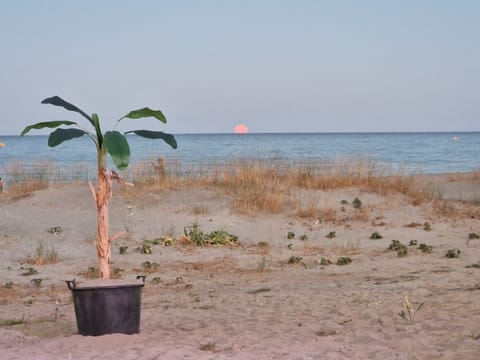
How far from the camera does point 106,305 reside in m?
6.03

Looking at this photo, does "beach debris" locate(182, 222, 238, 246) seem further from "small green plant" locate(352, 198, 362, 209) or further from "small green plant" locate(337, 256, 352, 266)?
"small green plant" locate(352, 198, 362, 209)

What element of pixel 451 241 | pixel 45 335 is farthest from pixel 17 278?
pixel 451 241

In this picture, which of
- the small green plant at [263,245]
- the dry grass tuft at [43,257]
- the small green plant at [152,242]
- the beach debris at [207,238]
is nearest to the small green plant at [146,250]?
the small green plant at [152,242]

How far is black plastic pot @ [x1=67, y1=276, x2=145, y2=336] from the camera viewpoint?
6008 mm

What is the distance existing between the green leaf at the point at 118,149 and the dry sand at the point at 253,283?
1.40 m

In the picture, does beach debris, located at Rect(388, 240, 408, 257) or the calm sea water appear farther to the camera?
the calm sea water

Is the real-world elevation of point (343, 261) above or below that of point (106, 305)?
below

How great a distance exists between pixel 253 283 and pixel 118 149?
382 centimetres

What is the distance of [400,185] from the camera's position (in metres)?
15.5

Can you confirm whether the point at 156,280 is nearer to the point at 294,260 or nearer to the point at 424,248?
the point at 294,260

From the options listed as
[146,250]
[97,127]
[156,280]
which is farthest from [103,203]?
[146,250]

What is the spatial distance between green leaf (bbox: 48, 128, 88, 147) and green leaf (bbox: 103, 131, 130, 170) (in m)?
0.28

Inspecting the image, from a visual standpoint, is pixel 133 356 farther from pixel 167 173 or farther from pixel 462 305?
pixel 167 173

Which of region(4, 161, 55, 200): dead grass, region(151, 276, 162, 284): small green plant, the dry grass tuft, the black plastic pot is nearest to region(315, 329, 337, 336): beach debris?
the black plastic pot
